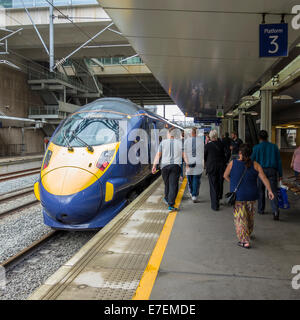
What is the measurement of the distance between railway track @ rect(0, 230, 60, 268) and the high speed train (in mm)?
515

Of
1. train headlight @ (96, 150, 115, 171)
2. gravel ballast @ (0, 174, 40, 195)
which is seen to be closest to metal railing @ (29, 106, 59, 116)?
gravel ballast @ (0, 174, 40, 195)

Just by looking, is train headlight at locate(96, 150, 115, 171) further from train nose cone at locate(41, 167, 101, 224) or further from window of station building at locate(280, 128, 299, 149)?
window of station building at locate(280, 128, 299, 149)

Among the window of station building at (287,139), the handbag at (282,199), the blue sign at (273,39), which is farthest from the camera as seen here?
the window of station building at (287,139)

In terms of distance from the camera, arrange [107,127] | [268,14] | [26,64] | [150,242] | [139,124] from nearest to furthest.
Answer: [150,242] < [268,14] < [107,127] < [139,124] < [26,64]

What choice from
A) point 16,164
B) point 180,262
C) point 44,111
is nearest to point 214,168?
point 180,262

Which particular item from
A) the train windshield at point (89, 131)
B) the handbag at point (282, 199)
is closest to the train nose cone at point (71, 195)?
the train windshield at point (89, 131)

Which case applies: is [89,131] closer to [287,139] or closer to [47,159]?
[47,159]

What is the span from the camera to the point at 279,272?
3596 millimetres

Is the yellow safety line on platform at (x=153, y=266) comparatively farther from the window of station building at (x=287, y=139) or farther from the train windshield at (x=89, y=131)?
the window of station building at (x=287, y=139)

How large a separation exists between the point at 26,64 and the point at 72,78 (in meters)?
6.53

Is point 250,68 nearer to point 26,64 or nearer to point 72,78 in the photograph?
point 26,64

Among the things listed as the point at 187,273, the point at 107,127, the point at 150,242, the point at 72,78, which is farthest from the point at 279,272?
the point at 72,78

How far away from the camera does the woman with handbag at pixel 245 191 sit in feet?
14.3

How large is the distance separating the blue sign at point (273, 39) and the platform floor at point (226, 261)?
2.91 m
